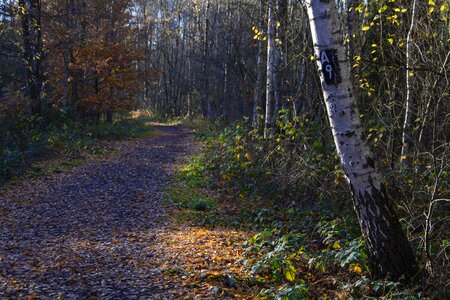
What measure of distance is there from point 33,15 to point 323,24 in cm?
1526

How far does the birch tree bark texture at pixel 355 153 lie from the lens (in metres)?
4.14

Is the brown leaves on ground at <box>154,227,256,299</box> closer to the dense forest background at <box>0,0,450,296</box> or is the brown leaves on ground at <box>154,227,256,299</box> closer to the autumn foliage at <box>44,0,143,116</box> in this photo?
the dense forest background at <box>0,0,450,296</box>

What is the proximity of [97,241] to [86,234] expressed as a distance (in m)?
0.52

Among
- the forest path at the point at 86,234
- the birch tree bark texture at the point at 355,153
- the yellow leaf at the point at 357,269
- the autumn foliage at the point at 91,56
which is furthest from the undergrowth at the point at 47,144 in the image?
the birch tree bark texture at the point at 355,153

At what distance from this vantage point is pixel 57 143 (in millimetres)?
15164

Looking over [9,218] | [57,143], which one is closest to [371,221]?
[9,218]

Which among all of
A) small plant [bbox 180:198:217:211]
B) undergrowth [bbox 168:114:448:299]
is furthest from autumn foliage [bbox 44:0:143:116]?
small plant [bbox 180:198:217:211]

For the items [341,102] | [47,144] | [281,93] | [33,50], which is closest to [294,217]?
[341,102]

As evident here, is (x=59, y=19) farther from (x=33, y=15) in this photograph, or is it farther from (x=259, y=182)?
(x=259, y=182)

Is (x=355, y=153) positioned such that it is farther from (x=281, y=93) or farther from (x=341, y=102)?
(x=281, y=93)

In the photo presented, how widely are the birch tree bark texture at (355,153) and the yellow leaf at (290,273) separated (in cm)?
96

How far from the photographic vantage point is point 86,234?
7.45 metres

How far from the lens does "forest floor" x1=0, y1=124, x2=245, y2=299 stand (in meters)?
5.08

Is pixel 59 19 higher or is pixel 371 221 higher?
pixel 59 19
